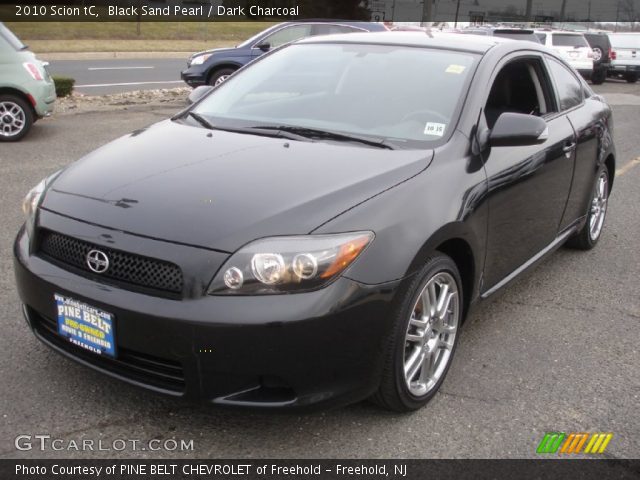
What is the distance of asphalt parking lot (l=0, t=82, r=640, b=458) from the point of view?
285cm

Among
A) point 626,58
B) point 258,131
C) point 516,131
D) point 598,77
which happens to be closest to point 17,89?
Answer: point 258,131

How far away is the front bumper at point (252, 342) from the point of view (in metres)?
2.50

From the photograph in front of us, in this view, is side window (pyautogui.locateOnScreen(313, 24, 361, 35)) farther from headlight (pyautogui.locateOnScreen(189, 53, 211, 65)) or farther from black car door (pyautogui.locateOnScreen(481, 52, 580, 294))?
black car door (pyautogui.locateOnScreen(481, 52, 580, 294))

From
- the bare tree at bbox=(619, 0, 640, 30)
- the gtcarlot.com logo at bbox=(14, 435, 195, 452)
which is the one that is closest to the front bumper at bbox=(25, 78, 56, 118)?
the gtcarlot.com logo at bbox=(14, 435, 195, 452)

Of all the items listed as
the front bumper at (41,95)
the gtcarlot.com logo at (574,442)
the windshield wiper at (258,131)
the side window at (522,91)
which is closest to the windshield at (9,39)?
the front bumper at (41,95)

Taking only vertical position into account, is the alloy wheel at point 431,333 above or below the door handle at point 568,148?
below

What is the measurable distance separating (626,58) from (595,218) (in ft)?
68.6

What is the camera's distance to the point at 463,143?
3.41 metres

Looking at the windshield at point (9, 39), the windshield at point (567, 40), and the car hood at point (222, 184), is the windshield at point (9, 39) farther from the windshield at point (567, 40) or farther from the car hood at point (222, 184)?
the windshield at point (567, 40)

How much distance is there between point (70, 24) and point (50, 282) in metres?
33.6

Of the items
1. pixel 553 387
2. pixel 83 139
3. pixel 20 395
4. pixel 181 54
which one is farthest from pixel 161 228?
pixel 181 54

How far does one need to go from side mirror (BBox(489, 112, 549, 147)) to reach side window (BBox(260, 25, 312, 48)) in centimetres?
1093

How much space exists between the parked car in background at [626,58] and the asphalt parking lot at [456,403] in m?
21.6
